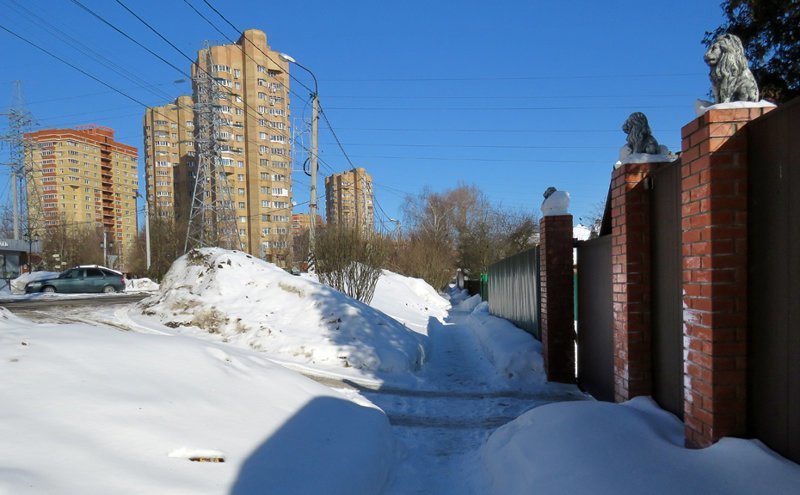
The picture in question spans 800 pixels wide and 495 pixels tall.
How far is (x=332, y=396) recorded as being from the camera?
5.34m

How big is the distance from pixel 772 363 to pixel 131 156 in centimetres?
9847

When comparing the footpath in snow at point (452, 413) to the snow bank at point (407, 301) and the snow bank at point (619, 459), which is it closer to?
the snow bank at point (619, 459)

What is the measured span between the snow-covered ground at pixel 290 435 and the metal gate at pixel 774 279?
20 centimetres

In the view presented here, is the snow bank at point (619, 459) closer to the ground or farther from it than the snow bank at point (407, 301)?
farther from it

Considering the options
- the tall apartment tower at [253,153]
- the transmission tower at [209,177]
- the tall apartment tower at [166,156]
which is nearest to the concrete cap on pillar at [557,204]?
the transmission tower at [209,177]

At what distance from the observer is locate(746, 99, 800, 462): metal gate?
2449mm

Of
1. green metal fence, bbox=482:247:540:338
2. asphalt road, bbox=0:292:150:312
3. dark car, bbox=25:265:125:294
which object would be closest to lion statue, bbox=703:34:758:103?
green metal fence, bbox=482:247:540:338

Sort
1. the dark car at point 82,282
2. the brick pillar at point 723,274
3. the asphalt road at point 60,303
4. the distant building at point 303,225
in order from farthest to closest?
the dark car at point 82,282 < the distant building at point 303,225 < the asphalt road at point 60,303 < the brick pillar at point 723,274

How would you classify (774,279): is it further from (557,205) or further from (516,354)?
(516,354)

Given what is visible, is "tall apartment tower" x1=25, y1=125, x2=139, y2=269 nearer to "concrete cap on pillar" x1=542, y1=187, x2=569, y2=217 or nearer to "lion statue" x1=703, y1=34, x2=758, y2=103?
"concrete cap on pillar" x1=542, y1=187, x2=569, y2=217

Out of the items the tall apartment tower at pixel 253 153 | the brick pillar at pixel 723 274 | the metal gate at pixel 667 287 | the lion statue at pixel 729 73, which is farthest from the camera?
the tall apartment tower at pixel 253 153

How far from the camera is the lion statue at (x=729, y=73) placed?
3.02 m

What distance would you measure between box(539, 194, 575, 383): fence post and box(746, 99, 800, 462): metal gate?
14.0 feet

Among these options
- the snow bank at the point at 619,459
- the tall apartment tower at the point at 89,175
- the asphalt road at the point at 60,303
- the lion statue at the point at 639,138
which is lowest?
the asphalt road at the point at 60,303
